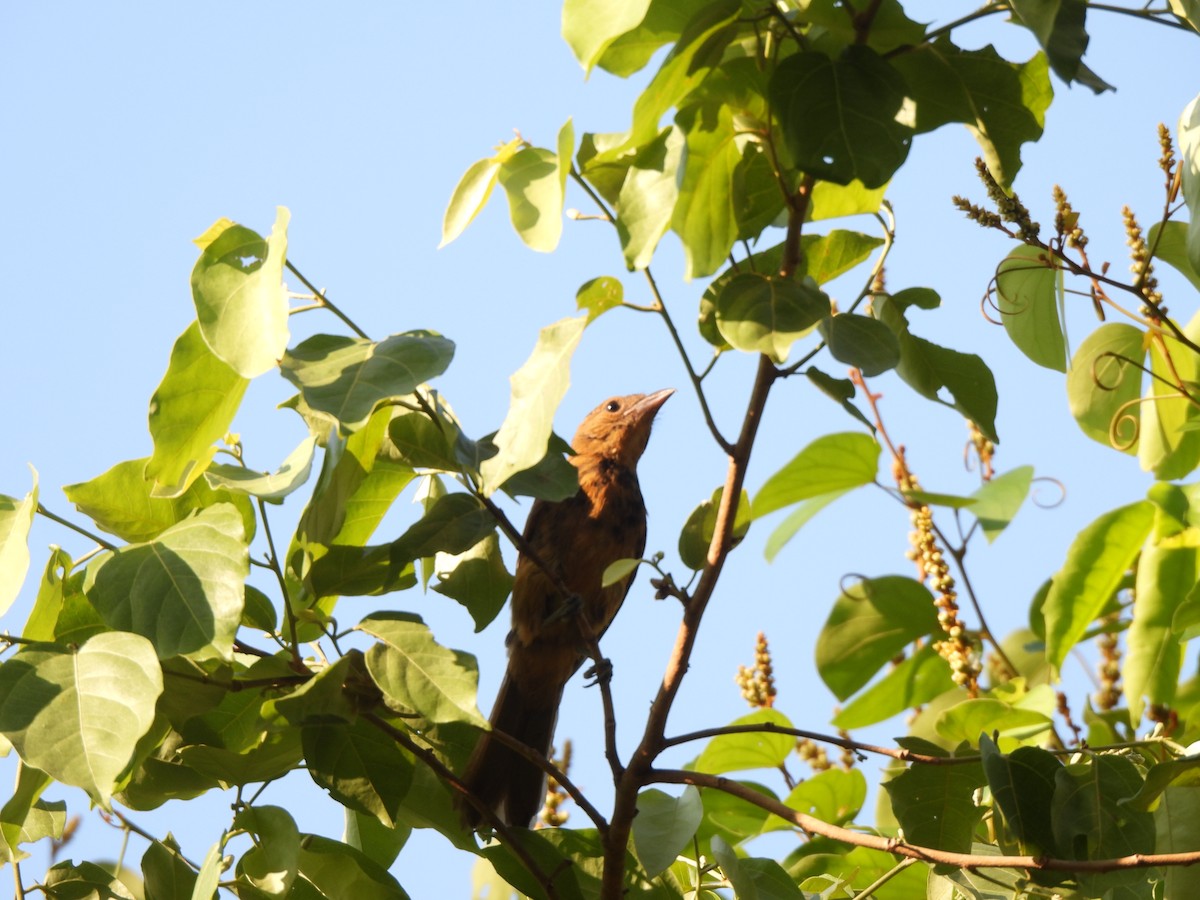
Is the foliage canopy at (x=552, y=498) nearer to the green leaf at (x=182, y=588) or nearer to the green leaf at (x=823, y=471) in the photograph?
the green leaf at (x=182, y=588)

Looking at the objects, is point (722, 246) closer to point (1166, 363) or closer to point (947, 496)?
point (947, 496)

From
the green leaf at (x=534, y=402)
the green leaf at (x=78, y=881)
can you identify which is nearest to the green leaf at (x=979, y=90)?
the green leaf at (x=534, y=402)

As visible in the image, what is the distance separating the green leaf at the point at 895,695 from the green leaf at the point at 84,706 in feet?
8.40

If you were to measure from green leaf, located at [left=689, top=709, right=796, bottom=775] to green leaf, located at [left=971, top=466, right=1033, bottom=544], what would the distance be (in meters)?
0.80

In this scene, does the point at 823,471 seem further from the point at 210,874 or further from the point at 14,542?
the point at 14,542

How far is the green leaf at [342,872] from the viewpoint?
95.1 inches

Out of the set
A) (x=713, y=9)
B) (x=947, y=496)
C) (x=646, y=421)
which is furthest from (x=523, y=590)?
(x=713, y=9)

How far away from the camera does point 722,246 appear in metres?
2.10

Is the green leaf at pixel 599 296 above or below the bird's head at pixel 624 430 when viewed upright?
below

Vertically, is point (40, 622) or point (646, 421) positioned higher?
point (646, 421)

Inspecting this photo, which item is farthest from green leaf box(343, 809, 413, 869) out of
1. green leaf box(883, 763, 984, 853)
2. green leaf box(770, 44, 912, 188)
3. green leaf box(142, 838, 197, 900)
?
green leaf box(770, 44, 912, 188)

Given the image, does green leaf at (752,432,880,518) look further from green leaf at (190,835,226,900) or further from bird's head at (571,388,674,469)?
green leaf at (190,835,226,900)

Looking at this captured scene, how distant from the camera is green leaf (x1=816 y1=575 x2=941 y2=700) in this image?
149 inches

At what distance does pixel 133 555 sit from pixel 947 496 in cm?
207
